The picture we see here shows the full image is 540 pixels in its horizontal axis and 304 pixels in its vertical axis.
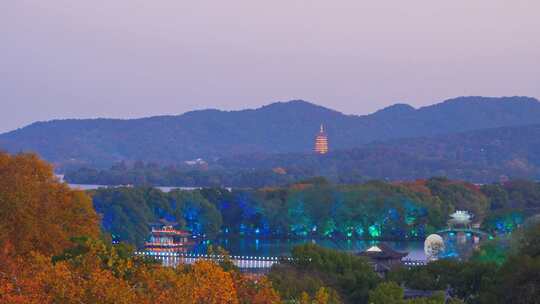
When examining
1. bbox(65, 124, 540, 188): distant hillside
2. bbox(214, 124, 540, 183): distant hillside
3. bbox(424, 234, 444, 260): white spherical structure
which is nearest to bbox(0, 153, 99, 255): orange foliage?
bbox(424, 234, 444, 260): white spherical structure

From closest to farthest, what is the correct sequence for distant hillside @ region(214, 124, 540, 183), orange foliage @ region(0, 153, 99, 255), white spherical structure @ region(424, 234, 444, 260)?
orange foliage @ region(0, 153, 99, 255), white spherical structure @ region(424, 234, 444, 260), distant hillside @ region(214, 124, 540, 183)

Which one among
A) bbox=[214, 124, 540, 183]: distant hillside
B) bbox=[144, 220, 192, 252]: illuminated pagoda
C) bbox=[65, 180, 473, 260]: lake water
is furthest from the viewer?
bbox=[214, 124, 540, 183]: distant hillside

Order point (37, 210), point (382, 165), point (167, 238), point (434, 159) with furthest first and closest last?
1. point (434, 159)
2. point (382, 165)
3. point (167, 238)
4. point (37, 210)

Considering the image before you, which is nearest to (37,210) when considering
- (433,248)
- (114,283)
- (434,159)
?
(114,283)

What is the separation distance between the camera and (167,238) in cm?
6475

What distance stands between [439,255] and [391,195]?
2783 centimetres

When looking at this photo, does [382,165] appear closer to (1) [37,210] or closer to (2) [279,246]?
(2) [279,246]

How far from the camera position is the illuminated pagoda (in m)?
61.6

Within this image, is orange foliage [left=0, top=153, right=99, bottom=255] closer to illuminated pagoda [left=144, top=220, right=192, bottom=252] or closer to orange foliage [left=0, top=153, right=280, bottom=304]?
orange foliage [left=0, top=153, right=280, bottom=304]

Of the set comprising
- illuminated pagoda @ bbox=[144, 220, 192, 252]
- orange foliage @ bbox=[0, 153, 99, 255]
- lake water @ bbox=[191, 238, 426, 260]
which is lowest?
lake water @ bbox=[191, 238, 426, 260]

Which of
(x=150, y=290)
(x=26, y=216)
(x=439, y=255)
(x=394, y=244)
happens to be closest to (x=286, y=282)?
(x=26, y=216)

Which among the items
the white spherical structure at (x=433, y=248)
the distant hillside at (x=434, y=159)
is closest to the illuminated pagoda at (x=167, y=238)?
the white spherical structure at (x=433, y=248)

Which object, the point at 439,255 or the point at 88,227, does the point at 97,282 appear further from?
the point at 439,255

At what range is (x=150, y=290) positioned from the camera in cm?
1327
